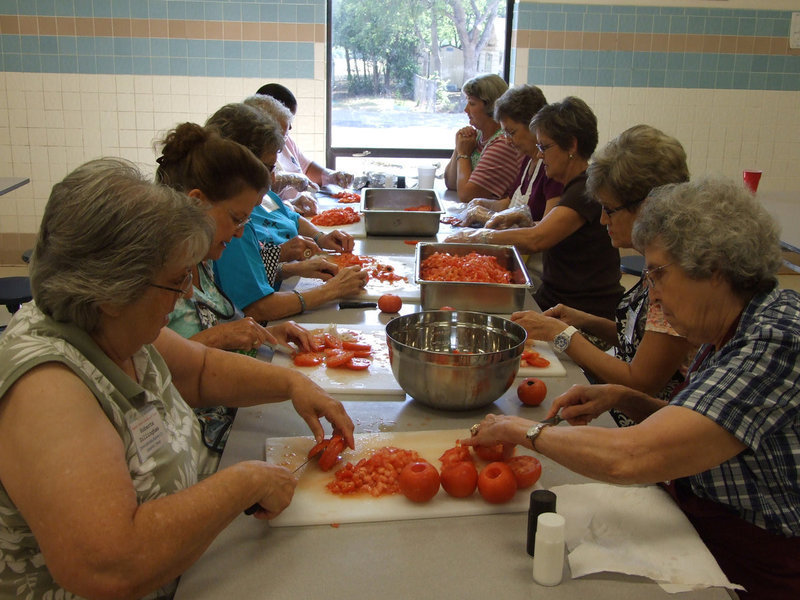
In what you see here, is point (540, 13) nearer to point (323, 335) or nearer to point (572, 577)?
point (323, 335)

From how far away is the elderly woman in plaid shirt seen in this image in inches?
61.2

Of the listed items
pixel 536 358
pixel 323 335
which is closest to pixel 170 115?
pixel 323 335

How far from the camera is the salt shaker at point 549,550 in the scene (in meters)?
1.40

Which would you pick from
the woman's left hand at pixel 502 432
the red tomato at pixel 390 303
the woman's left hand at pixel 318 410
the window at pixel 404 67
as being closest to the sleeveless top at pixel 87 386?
the woman's left hand at pixel 318 410

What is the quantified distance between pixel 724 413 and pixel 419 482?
0.64m

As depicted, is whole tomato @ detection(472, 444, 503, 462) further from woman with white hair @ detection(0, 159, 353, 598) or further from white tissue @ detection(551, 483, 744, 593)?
woman with white hair @ detection(0, 159, 353, 598)

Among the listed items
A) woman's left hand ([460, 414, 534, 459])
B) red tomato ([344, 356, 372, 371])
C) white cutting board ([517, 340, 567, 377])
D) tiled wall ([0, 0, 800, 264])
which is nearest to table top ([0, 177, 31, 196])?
tiled wall ([0, 0, 800, 264])

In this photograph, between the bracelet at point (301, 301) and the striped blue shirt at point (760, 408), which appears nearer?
the striped blue shirt at point (760, 408)

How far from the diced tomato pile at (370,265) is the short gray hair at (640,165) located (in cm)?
122

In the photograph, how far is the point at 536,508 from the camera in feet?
4.93

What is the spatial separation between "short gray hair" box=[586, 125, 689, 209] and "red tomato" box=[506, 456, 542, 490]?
1.09 metres

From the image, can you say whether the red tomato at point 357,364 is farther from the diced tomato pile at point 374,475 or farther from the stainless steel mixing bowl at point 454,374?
the diced tomato pile at point 374,475

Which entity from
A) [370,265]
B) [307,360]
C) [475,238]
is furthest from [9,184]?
[307,360]

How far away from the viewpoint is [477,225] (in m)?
4.65
